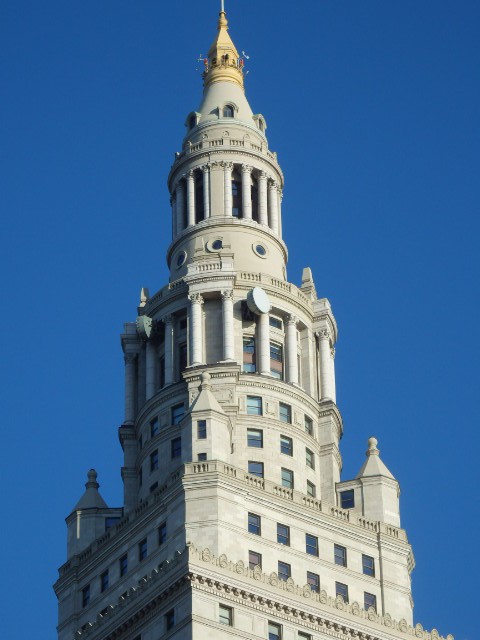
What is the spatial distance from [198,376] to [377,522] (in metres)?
16.2

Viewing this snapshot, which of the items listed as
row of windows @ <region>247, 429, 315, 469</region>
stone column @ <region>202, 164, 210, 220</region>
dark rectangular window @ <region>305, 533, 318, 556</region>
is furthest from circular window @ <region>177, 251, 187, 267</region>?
dark rectangular window @ <region>305, 533, 318, 556</region>

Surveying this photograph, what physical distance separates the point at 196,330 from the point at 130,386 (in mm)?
8608

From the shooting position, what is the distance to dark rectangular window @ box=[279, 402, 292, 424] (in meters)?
161

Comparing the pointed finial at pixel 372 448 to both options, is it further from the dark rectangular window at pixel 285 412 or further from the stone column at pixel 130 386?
the stone column at pixel 130 386

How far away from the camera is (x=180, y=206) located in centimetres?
17350

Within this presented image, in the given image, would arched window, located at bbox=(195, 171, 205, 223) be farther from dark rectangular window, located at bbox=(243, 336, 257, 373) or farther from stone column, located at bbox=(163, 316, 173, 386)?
dark rectangular window, located at bbox=(243, 336, 257, 373)

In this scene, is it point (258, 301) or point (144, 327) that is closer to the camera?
point (258, 301)

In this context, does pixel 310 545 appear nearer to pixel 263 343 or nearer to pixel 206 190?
pixel 263 343

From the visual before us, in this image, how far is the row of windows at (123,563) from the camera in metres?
152

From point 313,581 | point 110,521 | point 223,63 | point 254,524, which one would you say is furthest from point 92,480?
point 223,63

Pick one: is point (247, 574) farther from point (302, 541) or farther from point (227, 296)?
point (227, 296)

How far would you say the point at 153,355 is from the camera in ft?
545

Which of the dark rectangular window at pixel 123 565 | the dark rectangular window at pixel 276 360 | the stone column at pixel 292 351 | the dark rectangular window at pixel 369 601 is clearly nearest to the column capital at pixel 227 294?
the dark rectangular window at pixel 276 360

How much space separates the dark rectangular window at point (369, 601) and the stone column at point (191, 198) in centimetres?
3343
